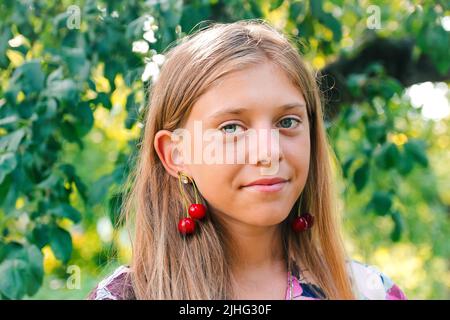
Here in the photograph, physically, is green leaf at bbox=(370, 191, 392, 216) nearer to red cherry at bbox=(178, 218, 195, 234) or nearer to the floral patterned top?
the floral patterned top

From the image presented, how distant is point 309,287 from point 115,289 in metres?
0.42

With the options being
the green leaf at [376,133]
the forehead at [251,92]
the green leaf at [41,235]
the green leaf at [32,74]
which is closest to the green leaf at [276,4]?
the green leaf at [376,133]

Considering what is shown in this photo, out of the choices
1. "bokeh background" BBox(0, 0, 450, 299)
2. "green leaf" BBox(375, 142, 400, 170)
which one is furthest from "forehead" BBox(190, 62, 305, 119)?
"green leaf" BBox(375, 142, 400, 170)

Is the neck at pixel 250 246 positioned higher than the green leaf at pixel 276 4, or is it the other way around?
the green leaf at pixel 276 4

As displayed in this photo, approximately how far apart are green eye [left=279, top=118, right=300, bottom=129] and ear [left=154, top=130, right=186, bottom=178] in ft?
0.79

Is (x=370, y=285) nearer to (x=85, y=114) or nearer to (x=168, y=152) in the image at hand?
(x=168, y=152)

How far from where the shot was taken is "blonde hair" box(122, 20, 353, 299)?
1471 millimetres

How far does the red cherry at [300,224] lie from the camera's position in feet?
5.19

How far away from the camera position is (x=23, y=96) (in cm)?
220

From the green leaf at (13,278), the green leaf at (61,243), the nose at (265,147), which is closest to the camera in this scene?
the nose at (265,147)

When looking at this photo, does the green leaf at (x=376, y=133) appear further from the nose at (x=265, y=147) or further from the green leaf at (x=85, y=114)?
the nose at (x=265, y=147)

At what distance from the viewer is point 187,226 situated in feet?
4.91
